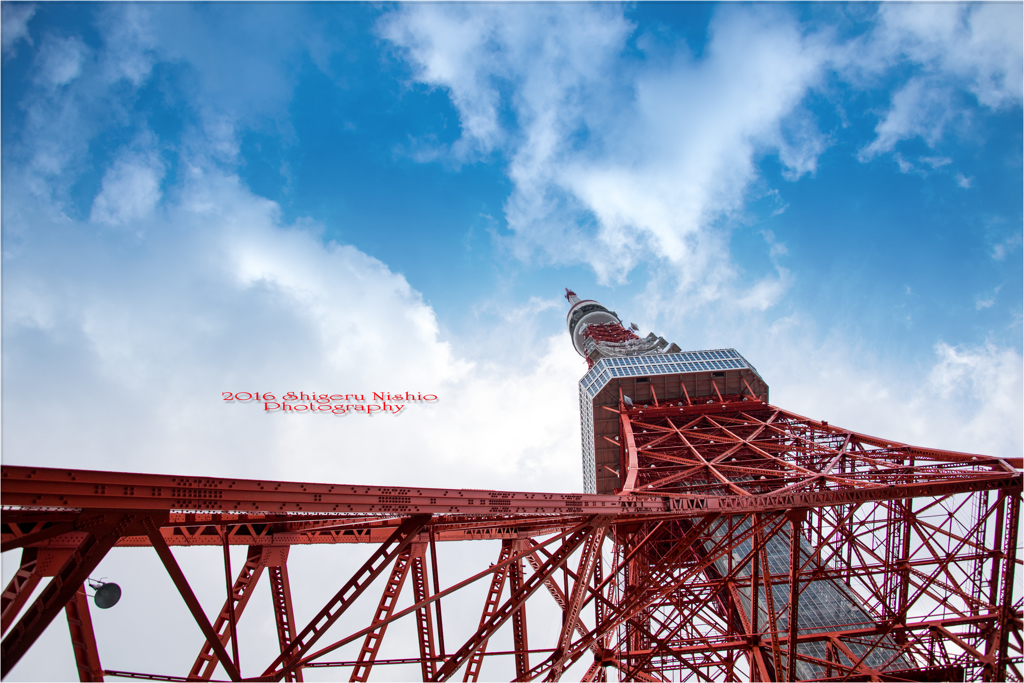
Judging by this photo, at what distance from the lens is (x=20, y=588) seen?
257 inches

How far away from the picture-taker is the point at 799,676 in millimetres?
31016

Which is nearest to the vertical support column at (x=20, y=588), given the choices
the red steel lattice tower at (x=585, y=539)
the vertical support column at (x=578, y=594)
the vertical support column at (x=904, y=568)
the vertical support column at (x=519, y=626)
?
the red steel lattice tower at (x=585, y=539)

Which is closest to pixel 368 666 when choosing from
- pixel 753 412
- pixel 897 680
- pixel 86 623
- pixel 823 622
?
pixel 86 623

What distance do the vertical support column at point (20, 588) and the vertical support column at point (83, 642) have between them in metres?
0.90

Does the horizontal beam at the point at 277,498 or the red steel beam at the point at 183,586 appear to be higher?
the horizontal beam at the point at 277,498

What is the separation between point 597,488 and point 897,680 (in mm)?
20746

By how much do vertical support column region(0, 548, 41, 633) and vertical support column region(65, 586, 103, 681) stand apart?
900 millimetres

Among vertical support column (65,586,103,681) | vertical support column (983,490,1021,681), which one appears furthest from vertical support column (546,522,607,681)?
vertical support column (983,490,1021,681)

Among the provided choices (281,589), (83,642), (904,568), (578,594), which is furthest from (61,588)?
(904,568)

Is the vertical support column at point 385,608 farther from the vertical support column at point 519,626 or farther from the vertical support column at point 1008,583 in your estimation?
the vertical support column at point 1008,583

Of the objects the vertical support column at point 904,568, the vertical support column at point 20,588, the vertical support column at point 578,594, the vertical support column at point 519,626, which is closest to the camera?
the vertical support column at point 20,588

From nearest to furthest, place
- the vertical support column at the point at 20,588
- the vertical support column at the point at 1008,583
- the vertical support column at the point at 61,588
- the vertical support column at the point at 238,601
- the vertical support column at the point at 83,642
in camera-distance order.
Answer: the vertical support column at the point at 61,588 < the vertical support column at the point at 20,588 < the vertical support column at the point at 83,642 < the vertical support column at the point at 238,601 < the vertical support column at the point at 1008,583

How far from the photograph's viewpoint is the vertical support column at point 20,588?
20.2 ft

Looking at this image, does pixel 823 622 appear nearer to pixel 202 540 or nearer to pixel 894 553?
pixel 894 553
